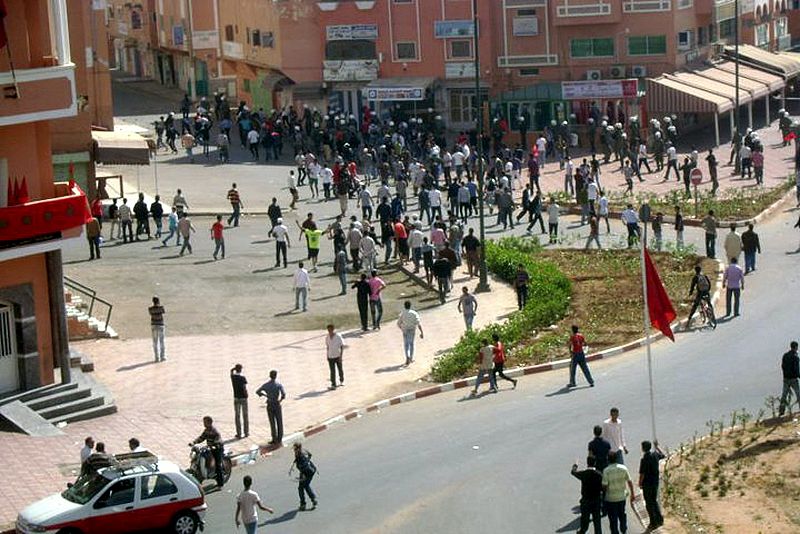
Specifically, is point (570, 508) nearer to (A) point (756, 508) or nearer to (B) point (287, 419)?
(A) point (756, 508)

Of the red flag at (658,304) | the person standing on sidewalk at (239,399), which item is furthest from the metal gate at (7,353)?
the red flag at (658,304)

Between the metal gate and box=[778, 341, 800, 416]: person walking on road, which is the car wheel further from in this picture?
box=[778, 341, 800, 416]: person walking on road

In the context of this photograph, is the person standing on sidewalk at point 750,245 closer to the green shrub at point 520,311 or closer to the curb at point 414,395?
the green shrub at point 520,311

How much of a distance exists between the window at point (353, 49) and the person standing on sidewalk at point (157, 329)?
35880 millimetres

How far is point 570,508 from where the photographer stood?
25.3 meters

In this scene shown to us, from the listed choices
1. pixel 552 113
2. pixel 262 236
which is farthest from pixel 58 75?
pixel 552 113

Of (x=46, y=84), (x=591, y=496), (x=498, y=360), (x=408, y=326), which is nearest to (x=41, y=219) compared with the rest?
(x=46, y=84)

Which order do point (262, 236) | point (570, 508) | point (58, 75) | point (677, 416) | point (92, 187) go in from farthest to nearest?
point (92, 187) < point (262, 236) < point (58, 75) < point (677, 416) < point (570, 508)

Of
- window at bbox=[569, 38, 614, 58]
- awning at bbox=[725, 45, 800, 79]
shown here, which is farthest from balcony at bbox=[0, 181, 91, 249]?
awning at bbox=[725, 45, 800, 79]

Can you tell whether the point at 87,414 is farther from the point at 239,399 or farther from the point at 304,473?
the point at 304,473

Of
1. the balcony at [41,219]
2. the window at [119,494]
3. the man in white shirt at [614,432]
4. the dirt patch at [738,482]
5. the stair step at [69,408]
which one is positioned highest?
the balcony at [41,219]

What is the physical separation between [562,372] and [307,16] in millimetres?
40185

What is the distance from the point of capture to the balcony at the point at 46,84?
31391 mm

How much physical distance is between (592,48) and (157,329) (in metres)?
36.0
